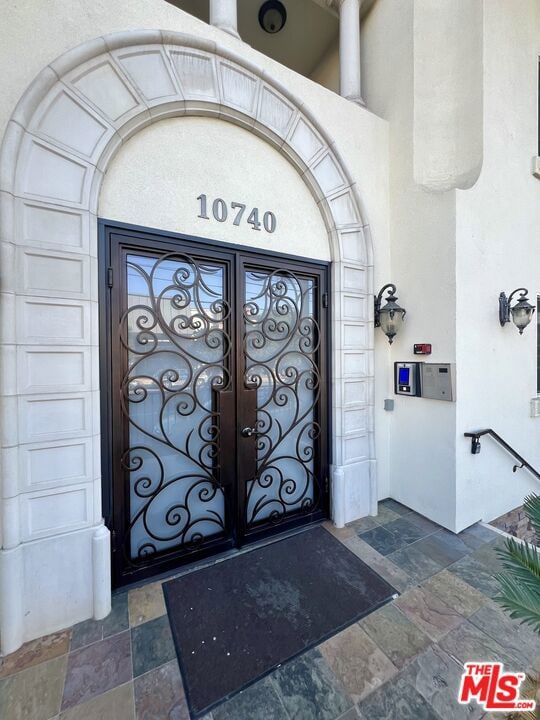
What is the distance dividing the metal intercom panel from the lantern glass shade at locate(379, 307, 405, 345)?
0.45 metres

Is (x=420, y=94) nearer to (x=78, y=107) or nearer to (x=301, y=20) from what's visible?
(x=301, y=20)

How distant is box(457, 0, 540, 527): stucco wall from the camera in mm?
2803

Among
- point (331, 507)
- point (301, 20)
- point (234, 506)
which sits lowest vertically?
point (331, 507)

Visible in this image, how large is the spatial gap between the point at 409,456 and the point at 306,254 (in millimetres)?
2362

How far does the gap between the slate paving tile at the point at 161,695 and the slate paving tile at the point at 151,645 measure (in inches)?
1.7

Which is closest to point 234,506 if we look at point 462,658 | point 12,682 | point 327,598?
point 327,598

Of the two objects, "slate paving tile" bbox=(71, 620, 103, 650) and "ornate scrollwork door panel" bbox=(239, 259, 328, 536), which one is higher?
"ornate scrollwork door panel" bbox=(239, 259, 328, 536)

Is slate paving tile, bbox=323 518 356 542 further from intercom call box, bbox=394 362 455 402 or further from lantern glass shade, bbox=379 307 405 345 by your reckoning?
lantern glass shade, bbox=379 307 405 345

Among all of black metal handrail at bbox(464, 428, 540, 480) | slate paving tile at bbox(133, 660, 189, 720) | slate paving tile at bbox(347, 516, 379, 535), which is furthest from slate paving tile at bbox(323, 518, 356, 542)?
slate paving tile at bbox(133, 660, 189, 720)

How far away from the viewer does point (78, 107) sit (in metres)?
1.95

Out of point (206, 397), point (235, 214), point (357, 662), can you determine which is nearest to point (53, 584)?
point (206, 397)

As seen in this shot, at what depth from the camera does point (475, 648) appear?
1.69 meters

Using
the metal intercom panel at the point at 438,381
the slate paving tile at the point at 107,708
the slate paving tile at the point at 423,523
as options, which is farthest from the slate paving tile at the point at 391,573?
the slate paving tile at the point at 107,708

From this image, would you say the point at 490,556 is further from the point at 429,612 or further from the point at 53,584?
the point at 53,584
